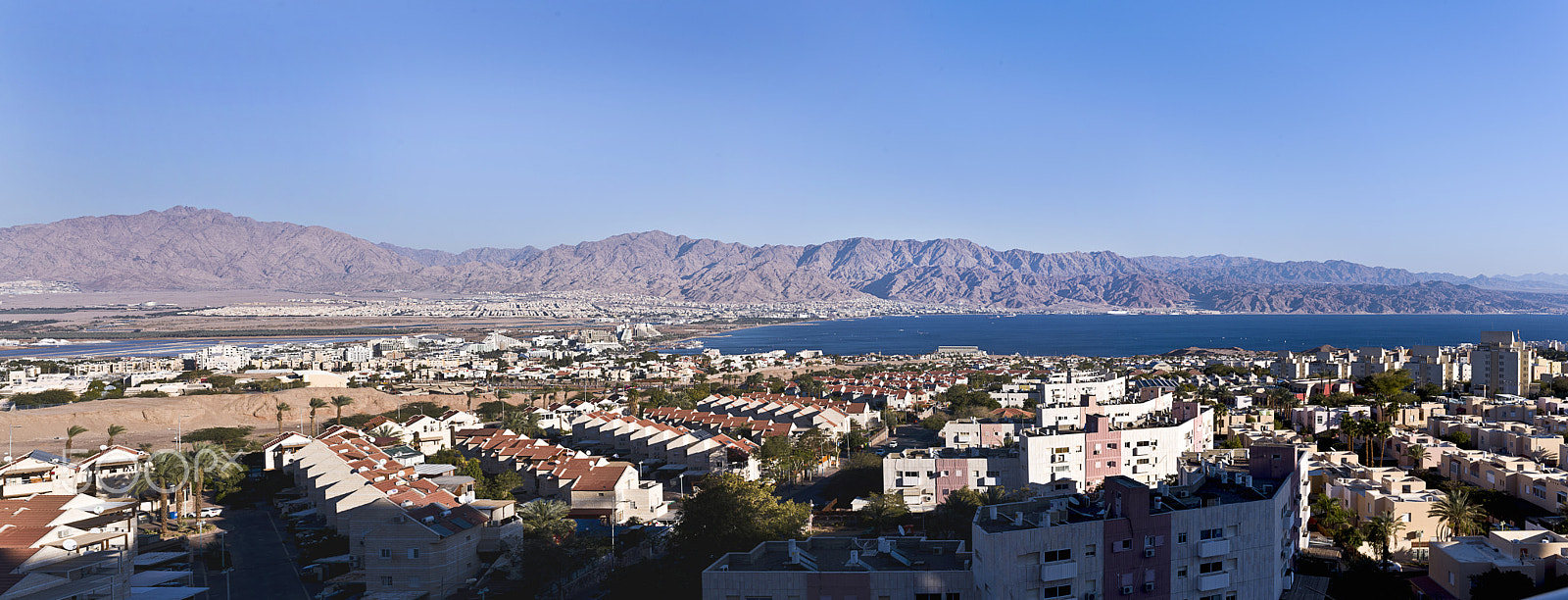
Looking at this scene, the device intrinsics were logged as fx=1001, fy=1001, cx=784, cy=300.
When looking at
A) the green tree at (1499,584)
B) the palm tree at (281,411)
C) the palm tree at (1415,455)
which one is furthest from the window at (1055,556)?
the palm tree at (281,411)

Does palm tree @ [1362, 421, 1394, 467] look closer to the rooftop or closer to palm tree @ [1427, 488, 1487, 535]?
palm tree @ [1427, 488, 1487, 535]

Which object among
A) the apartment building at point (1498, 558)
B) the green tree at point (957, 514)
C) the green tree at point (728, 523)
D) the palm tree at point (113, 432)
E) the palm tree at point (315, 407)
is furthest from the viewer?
the palm tree at point (315, 407)

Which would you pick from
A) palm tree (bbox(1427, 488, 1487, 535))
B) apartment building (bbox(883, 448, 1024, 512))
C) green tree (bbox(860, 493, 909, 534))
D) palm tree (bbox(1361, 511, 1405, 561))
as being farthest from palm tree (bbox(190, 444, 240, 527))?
palm tree (bbox(1427, 488, 1487, 535))

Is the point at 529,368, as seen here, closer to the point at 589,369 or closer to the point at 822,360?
the point at 589,369

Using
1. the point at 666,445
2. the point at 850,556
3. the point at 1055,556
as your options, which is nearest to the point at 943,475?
the point at 666,445

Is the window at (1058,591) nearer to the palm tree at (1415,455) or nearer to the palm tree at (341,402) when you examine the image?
the palm tree at (1415,455)

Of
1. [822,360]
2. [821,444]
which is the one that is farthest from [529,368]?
[821,444]
